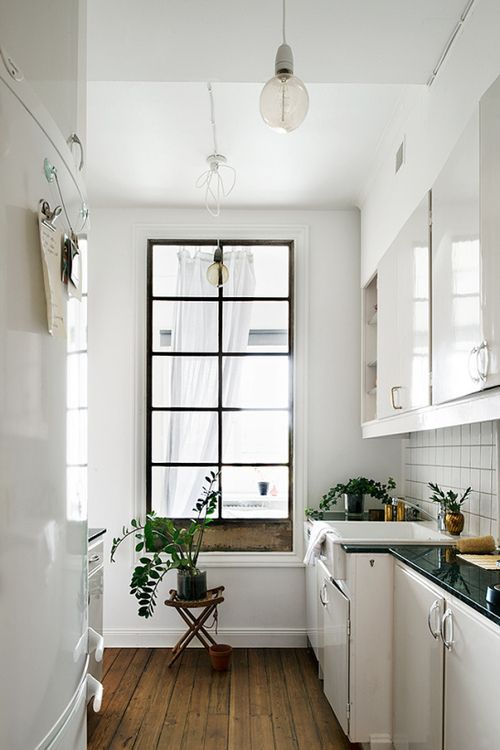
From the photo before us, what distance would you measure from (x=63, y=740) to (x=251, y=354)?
11.1 ft

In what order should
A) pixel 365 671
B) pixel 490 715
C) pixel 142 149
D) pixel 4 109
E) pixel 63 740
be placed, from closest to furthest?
pixel 4 109 → pixel 63 740 → pixel 490 715 → pixel 365 671 → pixel 142 149

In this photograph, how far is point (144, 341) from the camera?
4535 mm

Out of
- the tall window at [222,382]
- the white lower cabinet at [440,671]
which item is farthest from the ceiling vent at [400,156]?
the white lower cabinet at [440,671]

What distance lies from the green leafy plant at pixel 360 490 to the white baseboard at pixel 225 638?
2.77ft

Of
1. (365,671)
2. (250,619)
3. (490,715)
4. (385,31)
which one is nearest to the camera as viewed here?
(490,715)

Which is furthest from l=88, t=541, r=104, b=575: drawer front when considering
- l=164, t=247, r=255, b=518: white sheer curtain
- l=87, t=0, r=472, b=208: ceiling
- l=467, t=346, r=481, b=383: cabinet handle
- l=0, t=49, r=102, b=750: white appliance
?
l=87, t=0, r=472, b=208: ceiling

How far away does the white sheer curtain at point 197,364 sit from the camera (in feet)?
14.8

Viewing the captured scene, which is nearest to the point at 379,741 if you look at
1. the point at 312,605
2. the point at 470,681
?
the point at 470,681

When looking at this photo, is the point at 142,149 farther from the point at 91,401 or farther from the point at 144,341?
the point at 91,401

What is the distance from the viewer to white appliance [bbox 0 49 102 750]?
3.37 ft

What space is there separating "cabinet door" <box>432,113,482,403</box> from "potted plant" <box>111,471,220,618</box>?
210cm

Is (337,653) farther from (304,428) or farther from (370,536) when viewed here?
(304,428)

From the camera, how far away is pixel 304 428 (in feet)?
14.8

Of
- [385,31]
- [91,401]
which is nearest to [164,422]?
[91,401]
